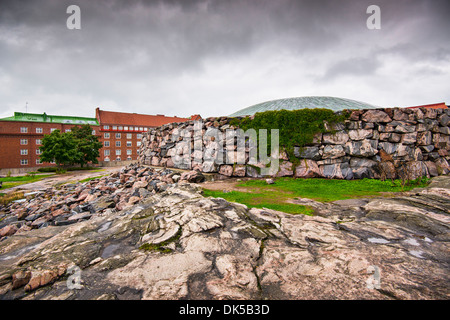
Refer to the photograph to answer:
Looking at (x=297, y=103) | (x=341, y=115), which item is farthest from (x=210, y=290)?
(x=297, y=103)

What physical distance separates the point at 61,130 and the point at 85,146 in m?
20.7

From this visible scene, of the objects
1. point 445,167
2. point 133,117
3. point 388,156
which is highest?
point 133,117

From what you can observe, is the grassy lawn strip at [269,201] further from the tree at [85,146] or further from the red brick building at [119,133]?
the red brick building at [119,133]

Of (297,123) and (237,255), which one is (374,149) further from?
(237,255)

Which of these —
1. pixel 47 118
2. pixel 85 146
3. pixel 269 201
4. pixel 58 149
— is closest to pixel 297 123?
pixel 269 201

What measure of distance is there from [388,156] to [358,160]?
1.14m

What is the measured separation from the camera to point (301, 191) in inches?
214

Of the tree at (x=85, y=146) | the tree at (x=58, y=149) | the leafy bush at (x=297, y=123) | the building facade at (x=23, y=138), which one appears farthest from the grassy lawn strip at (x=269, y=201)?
the building facade at (x=23, y=138)

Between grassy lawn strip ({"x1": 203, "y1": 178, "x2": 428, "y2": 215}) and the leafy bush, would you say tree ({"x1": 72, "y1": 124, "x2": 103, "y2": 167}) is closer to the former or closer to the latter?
the leafy bush

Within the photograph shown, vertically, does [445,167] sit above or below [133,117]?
below

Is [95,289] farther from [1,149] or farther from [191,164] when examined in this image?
[1,149]
